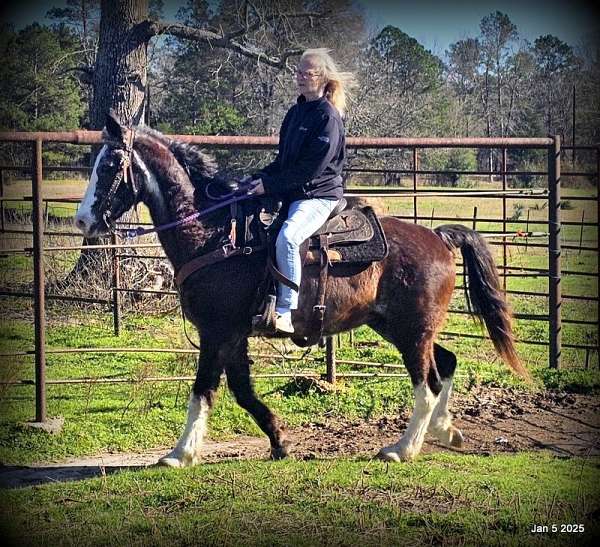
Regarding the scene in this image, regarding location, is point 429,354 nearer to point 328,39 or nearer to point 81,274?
point 81,274

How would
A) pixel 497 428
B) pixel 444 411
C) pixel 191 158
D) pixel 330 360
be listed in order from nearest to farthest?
pixel 191 158 < pixel 444 411 < pixel 497 428 < pixel 330 360

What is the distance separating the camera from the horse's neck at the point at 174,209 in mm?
6223

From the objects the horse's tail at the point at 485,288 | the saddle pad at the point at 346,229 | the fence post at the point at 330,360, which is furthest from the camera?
the fence post at the point at 330,360

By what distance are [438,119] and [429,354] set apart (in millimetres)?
20105

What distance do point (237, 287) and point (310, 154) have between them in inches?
41.6

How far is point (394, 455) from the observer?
21.1 ft

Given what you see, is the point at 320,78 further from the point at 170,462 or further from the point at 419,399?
the point at 170,462

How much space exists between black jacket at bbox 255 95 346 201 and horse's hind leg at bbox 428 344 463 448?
1.64 metres

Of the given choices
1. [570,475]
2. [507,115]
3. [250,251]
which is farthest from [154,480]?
[507,115]

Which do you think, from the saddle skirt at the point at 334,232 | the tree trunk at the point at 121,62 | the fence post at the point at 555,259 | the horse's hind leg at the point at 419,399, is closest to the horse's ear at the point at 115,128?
the saddle skirt at the point at 334,232

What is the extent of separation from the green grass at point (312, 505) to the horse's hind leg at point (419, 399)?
Answer: 26 centimetres

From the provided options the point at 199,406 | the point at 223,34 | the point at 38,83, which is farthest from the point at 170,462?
the point at 38,83

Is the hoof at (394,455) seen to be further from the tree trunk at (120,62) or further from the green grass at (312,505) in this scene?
the tree trunk at (120,62)

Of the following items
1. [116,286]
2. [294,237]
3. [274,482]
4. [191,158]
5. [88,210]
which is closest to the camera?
[274,482]
